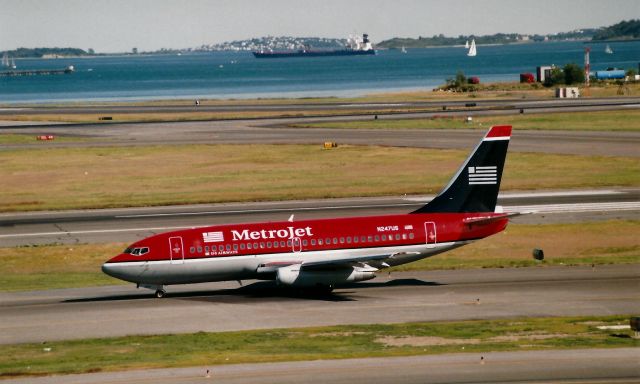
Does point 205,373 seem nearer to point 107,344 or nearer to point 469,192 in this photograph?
point 107,344

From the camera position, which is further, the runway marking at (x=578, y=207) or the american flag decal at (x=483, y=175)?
the runway marking at (x=578, y=207)

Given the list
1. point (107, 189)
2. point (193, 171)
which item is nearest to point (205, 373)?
point (107, 189)

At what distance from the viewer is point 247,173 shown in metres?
100

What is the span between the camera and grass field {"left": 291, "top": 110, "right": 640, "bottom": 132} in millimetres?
126562

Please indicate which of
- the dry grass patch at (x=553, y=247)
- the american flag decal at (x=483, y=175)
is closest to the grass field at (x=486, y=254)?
the dry grass patch at (x=553, y=247)

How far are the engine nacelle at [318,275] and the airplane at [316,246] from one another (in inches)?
2.0

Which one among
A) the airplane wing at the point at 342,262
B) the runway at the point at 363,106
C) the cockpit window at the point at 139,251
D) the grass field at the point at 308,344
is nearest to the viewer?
the grass field at the point at 308,344

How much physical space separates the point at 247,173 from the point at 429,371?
64.8m

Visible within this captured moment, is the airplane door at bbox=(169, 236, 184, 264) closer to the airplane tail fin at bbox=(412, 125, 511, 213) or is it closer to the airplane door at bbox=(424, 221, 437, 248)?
the airplane door at bbox=(424, 221, 437, 248)

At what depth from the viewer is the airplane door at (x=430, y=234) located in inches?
2098

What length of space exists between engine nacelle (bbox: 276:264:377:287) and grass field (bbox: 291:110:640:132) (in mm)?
78746

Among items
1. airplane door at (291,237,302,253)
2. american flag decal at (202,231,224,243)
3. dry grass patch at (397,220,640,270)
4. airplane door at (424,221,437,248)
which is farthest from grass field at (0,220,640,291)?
airplane door at (291,237,302,253)

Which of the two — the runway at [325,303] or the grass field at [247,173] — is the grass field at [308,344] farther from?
the grass field at [247,173]

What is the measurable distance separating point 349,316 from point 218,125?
328ft
